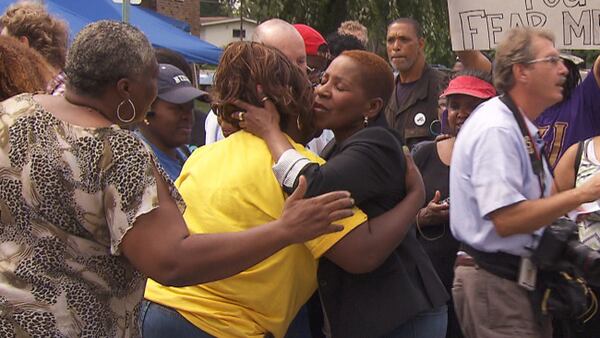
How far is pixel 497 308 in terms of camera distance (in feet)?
11.1

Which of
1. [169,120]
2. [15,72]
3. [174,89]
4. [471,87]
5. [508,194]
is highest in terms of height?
[15,72]

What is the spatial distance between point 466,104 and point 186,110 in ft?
5.41

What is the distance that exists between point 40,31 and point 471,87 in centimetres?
230

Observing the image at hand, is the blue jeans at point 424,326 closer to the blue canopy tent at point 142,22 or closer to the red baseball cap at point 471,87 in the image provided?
the red baseball cap at point 471,87

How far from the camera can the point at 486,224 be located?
334 cm

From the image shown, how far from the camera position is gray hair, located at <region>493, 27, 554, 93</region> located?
346 cm

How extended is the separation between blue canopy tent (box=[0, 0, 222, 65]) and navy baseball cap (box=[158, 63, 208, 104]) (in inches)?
257

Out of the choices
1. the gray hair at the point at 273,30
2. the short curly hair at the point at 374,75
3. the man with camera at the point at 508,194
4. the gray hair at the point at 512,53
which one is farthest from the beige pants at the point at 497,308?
the gray hair at the point at 273,30

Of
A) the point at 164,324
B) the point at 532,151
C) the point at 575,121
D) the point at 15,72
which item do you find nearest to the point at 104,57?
the point at 15,72

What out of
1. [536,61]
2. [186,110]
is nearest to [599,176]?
[536,61]

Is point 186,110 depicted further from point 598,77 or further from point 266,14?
point 266,14

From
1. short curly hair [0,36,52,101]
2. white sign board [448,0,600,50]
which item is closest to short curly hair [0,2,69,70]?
short curly hair [0,36,52,101]

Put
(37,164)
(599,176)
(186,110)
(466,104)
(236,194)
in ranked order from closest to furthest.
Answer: (37,164) < (236,194) < (599,176) < (186,110) < (466,104)

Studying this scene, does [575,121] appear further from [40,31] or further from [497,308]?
[40,31]
